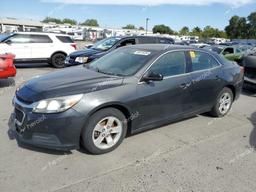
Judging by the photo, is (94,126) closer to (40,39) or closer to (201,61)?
(201,61)

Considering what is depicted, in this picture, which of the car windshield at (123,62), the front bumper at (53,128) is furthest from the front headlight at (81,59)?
the front bumper at (53,128)

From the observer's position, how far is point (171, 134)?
4.61 meters

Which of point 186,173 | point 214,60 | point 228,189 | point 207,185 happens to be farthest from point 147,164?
point 214,60

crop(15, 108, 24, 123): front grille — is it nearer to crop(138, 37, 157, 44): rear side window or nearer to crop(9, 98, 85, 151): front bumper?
crop(9, 98, 85, 151): front bumper

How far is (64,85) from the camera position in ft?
12.0

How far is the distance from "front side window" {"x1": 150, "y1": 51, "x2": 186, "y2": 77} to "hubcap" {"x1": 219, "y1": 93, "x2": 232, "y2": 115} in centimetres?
145

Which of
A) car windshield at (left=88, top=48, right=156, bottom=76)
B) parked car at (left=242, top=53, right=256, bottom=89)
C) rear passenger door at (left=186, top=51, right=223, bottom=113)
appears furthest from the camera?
parked car at (left=242, top=53, right=256, bottom=89)

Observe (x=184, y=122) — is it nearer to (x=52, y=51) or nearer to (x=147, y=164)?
(x=147, y=164)

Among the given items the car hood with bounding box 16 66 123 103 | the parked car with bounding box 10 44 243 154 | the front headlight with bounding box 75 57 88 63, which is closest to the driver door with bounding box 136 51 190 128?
the parked car with bounding box 10 44 243 154

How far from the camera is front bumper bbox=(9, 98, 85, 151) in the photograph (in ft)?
11.0

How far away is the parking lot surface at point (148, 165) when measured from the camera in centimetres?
310

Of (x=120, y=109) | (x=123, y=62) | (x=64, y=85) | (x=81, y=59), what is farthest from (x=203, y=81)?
(x=81, y=59)

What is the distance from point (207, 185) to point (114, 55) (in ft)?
9.34

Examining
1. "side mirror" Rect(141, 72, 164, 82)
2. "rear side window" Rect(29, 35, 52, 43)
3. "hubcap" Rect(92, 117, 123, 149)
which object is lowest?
"hubcap" Rect(92, 117, 123, 149)
